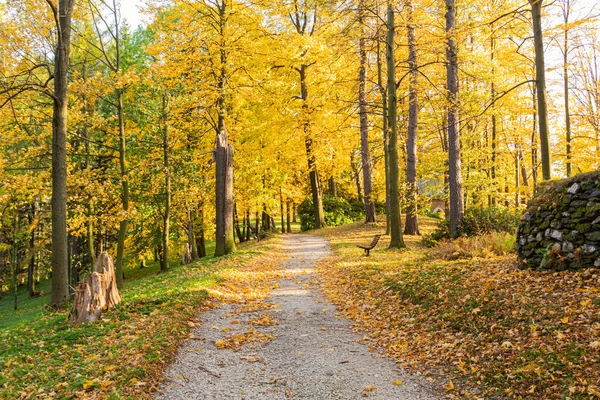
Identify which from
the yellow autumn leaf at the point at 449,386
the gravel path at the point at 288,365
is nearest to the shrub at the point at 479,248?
the gravel path at the point at 288,365

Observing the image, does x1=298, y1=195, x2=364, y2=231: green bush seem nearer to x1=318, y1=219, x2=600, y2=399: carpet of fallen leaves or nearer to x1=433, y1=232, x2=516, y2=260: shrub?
x1=433, y1=232, x2=516, y2=260: shrub

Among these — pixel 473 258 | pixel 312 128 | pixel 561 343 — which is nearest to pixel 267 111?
pixel 312 128

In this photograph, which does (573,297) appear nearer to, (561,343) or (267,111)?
(561,343)

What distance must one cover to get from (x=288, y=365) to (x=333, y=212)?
73.3 ft

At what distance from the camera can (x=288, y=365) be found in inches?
216

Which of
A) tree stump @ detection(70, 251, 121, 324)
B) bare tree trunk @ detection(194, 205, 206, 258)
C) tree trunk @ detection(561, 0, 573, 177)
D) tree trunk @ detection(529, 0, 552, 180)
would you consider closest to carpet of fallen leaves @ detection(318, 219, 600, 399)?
tree trunk @ detection(529, 0, 552, 180)

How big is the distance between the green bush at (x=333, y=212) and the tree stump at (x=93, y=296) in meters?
19.9

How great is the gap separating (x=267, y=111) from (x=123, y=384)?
60.5ft

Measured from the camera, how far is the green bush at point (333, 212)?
2714 cm

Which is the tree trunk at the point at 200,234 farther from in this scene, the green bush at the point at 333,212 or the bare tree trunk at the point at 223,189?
the green bush at the point at 333,212

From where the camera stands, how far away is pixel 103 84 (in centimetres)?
1277

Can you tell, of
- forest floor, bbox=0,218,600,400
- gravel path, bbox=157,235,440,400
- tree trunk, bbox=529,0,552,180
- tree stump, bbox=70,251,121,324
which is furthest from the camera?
Answer: tree trunk, bbox=529,0,552,180

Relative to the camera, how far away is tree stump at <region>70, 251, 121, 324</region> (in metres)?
6.75

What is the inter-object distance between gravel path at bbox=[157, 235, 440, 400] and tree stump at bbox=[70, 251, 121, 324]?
5.73 ft
